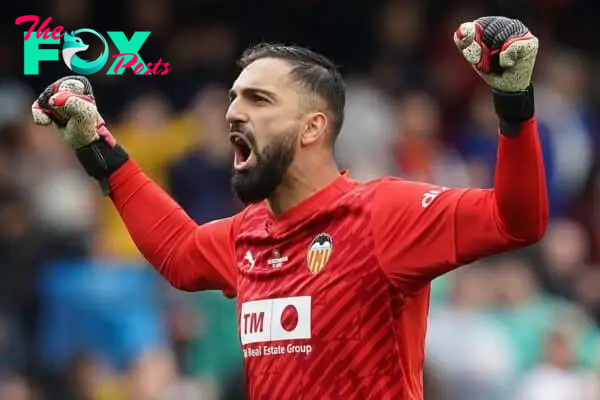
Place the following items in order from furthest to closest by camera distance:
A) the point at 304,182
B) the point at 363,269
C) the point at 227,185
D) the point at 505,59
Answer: the point at 227,185, the point at 304,182, the point at 363,269, the point at 505,59

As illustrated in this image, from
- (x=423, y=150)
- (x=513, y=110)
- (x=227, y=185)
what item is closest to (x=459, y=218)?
(x=513, y=110)

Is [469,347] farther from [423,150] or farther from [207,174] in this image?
[207,174]

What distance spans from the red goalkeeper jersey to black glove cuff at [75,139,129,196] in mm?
642

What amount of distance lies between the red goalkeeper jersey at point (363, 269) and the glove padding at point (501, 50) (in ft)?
0.49

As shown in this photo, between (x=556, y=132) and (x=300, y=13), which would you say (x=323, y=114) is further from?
(x=300, y=13)

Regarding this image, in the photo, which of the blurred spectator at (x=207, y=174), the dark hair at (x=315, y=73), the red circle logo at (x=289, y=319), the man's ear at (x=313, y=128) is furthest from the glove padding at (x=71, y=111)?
the blurred spectator at (x=207, y=174)

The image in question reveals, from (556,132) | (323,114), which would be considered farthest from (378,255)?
(556,132)

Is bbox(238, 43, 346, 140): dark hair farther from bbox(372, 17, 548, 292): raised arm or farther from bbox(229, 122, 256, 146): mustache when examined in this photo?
bbox(372, 17, 548, 292): raised arm

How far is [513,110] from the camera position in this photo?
4551 millimetres

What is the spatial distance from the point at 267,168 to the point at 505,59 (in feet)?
3.67

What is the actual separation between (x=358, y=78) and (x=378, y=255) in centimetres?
711

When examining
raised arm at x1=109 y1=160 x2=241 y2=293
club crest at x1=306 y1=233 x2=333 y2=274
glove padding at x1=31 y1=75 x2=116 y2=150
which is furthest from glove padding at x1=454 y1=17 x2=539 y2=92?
glove padding at x1=31 y1=75 x2=116 y2=150

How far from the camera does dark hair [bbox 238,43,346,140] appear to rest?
5406 millimetres

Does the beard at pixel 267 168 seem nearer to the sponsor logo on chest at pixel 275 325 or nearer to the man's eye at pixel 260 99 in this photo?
the man's eye at pixel 260 99
